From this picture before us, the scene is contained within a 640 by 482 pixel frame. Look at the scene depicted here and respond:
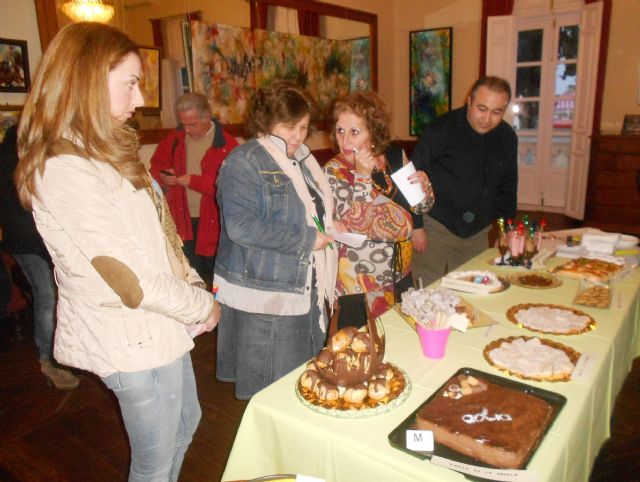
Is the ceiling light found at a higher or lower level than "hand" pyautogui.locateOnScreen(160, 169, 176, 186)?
higher

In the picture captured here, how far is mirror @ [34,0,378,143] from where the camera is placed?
325cm

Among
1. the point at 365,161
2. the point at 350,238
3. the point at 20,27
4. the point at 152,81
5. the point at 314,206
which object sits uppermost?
the point at 20,27

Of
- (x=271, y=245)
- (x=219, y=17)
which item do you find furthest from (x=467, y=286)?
(x=219, y=17)

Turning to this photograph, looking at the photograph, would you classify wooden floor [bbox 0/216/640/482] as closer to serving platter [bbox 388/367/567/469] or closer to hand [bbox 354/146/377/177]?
serving platter [bbox 388/367/567/469]

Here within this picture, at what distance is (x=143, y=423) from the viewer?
1.17 metres

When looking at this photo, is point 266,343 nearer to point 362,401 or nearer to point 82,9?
point 362,401

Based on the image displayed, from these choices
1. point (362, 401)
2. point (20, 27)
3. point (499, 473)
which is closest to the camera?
point (499, 473)

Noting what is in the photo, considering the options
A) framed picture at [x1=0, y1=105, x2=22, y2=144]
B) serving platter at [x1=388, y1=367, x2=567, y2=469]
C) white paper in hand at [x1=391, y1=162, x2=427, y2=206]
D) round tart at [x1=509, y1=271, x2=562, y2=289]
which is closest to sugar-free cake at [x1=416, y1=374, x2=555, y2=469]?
serving platter at [x1=388, y1=367, x2=567, y2=469]

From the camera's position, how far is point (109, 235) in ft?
3.32

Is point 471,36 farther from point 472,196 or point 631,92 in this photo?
point 472,196

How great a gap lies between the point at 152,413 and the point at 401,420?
589mm

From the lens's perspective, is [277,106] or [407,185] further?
[407,185]

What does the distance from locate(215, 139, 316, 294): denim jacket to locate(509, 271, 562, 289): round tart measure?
851 mm

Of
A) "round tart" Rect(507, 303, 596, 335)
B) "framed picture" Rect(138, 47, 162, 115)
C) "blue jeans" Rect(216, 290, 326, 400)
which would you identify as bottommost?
"blue jeans" Rect(216, 290, 326, 400)
